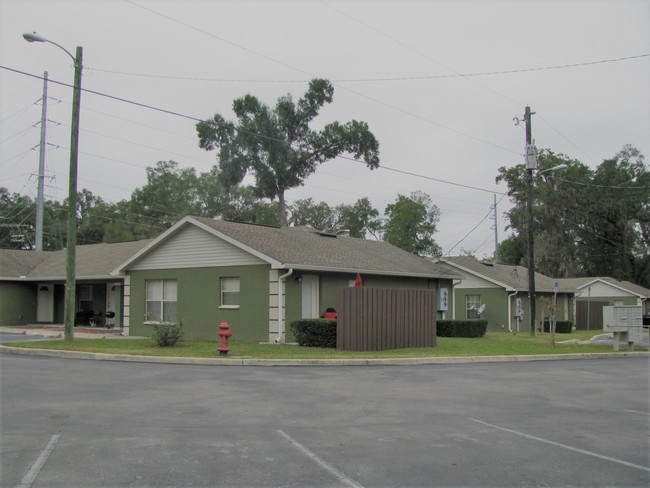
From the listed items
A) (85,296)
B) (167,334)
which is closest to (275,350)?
(167,334)

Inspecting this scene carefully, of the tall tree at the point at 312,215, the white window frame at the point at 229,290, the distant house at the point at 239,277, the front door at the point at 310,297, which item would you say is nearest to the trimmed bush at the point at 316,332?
the distant house at the point at 239,277

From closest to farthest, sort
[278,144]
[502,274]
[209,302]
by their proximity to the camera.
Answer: [209,302] < [502,274] < [278,144]

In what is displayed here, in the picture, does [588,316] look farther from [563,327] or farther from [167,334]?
[167,334]

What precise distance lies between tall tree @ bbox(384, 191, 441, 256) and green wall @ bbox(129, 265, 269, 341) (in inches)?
1798

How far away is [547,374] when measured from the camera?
14.6 metres

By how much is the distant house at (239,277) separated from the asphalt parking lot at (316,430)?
763 cm

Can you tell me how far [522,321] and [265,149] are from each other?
24853mm

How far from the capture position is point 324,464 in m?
6.35

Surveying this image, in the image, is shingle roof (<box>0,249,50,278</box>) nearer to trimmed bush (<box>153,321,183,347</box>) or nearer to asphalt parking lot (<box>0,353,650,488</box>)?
trimmed bush (<box>153,321,183,347</box>)

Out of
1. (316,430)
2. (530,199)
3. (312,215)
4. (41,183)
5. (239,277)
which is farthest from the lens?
(312,215)

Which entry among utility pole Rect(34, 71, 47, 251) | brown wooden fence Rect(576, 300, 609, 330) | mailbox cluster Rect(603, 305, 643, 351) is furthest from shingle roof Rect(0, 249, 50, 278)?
brown wooden fence Rect(576, 300, 609, 330)

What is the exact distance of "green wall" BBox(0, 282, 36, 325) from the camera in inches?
1284

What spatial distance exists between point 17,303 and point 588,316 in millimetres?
36331

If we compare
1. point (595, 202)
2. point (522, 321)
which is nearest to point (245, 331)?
point (522, 321)
